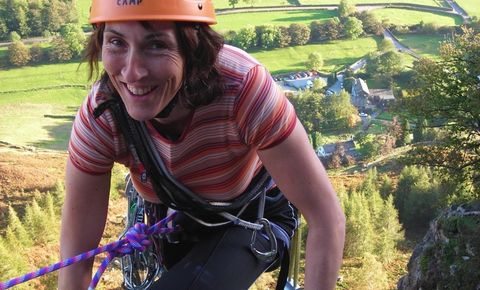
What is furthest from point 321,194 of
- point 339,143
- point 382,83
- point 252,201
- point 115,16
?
point 382,83

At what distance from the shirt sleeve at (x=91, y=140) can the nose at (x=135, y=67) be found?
257mm

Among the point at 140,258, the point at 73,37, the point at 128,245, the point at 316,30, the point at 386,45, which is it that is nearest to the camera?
the point at 128,245

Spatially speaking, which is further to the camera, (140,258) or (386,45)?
(386,45)

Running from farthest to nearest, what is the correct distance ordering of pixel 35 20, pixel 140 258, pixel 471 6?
pixel 471 6 → pixel 35 20 → pixel 140 258

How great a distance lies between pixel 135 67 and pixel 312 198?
65 cm

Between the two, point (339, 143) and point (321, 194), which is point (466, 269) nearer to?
point (321, 194)

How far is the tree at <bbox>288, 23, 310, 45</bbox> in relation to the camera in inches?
1874

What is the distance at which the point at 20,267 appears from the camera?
1581cm

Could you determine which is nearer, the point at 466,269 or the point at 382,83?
the point at 466,269

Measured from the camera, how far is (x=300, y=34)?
48.0 m

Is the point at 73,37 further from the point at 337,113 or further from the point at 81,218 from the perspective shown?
the point at 81,218

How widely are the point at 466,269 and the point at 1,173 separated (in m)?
31.2

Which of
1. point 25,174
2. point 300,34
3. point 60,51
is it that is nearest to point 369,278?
point 25,174

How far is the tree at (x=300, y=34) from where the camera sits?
47.6 meters
